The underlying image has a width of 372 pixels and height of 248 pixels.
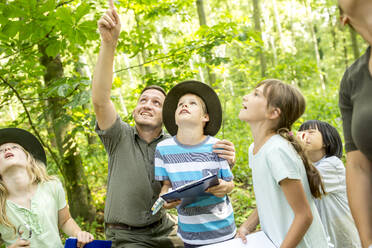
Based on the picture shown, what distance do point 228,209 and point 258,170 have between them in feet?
1.99

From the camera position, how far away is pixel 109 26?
74.5 inches

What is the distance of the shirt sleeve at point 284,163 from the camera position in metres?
1.48

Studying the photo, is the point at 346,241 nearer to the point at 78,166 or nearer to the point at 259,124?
the point at 259,124

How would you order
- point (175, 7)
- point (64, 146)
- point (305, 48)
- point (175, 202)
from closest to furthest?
point (175, 202) → point (64, 146) → point (175, 7) → point (305, 48)

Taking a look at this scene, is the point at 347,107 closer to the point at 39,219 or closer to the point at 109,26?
the point at 109,26

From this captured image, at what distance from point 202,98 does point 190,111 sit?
277 millimetres

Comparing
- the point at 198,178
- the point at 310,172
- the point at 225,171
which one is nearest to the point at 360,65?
the point at 310,172

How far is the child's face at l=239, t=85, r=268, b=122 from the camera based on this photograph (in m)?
1.74

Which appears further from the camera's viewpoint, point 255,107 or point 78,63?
point 78,63

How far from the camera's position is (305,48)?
1042 inches

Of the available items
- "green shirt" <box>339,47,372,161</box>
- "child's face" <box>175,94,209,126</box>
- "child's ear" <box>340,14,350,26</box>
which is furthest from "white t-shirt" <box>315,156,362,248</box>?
"child's ear" <box>340,14,350,26</box>

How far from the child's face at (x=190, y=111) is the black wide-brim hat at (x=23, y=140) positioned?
1.22 m

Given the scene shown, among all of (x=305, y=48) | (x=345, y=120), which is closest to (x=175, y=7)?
(x=345, y=120)

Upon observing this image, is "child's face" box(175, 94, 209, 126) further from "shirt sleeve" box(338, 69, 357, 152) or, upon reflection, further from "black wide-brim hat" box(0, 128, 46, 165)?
"black wide-brim hat" box(0, 128, 46, 165)
